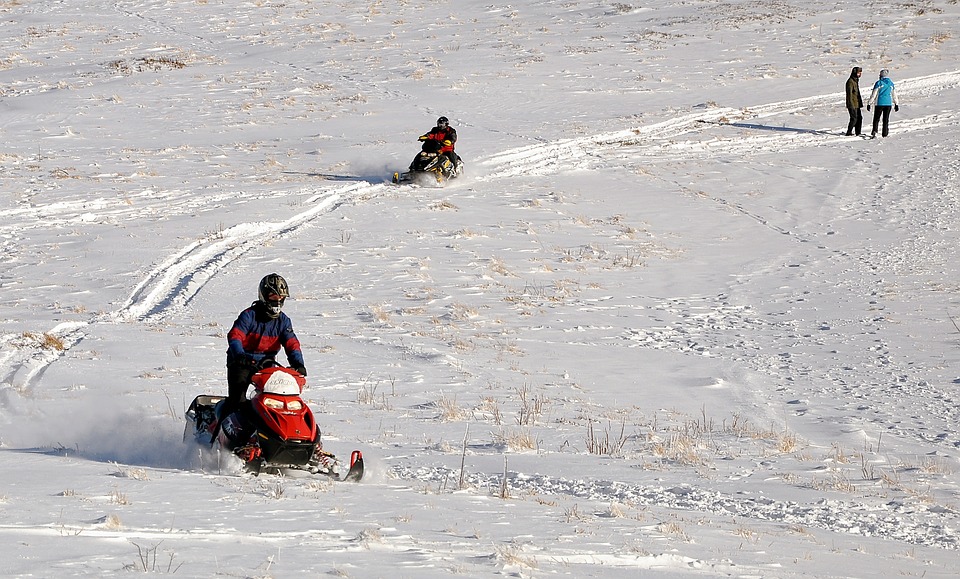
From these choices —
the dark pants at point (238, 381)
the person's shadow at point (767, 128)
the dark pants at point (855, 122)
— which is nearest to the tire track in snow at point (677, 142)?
the person's shadow at point (767, 128)

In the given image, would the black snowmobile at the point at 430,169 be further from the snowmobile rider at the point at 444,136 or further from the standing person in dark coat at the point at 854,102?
the standing person in dark coat at the point at 854,102

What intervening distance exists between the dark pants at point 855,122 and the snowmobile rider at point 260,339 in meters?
23.9

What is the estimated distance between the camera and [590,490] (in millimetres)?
8047

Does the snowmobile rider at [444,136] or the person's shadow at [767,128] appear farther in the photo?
the person's shadow at [767,128]

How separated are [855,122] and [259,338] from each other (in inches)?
971

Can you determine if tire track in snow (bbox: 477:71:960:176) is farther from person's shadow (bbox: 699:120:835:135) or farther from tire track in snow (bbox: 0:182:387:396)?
tire track in snow (bbox: 0:182:387:396)

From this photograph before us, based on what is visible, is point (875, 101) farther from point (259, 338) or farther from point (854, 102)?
point (259, 338)

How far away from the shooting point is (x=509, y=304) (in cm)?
1642

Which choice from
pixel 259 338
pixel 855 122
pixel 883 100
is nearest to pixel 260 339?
pixel 259 338

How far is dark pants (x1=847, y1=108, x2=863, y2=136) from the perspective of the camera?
29.3 m

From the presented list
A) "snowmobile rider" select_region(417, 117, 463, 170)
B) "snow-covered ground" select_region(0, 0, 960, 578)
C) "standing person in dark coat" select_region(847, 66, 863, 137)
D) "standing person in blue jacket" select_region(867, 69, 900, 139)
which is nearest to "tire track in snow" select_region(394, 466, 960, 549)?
"snow-covered ground" select_region(0, 0, 960, 578)

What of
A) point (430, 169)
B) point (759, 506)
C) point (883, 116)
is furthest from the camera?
point (883, 116)

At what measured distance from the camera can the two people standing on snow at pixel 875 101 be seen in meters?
28.6

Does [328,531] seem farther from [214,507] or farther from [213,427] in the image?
[213,427]
